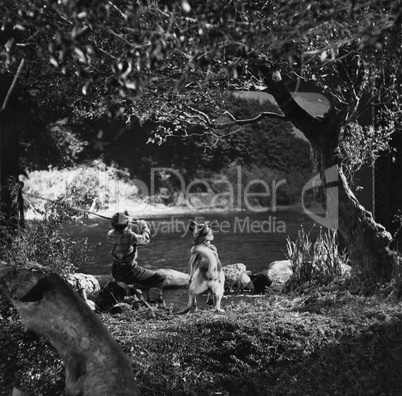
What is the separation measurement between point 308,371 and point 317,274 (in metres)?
4.08

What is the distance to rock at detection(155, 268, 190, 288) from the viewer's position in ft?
44.2

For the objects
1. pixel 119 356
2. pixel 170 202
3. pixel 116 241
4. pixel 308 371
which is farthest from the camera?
pixel 170 202

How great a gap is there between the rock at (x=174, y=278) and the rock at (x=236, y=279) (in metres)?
0.76

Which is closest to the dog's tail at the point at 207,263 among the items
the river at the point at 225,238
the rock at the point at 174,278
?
the rock at the point at 174,278

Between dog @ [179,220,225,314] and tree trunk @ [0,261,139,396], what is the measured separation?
3.43 meters

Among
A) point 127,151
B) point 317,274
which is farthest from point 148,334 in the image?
point 127,151

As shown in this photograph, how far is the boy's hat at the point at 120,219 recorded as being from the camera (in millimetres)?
10125

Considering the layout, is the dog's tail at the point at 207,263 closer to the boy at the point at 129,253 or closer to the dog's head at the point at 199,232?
the dog's head at the point at 199,232

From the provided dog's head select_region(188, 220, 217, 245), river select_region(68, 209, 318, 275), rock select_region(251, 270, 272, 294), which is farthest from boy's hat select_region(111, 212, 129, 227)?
river select_region(68, 209, 318, 275)

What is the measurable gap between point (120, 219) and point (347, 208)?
3.16 meters

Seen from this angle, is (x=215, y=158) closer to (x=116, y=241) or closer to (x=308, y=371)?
(x=116, y=241)

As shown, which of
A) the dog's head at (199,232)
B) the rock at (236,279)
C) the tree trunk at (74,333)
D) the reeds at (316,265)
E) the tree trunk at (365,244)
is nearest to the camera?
the tree trunk at (74,333)

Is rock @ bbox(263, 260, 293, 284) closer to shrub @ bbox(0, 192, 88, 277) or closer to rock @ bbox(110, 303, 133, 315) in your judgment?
rock @ bbox(110, 303, 133, 315)

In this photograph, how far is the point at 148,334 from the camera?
304 inches
